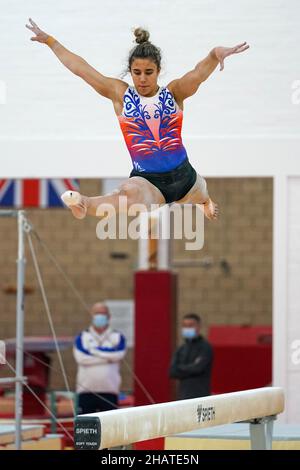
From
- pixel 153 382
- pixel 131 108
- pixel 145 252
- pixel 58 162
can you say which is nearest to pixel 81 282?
pixel 145 252

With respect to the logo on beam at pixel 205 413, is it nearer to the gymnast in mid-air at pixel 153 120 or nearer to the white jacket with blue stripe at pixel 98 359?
the gymnast in mid-air at pixel 153 120

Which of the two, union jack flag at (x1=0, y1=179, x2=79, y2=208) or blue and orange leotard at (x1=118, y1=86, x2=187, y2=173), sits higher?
union jack flag at (x1=0, y1=179, x2=79, y2=208)

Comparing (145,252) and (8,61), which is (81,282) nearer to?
(145,252)

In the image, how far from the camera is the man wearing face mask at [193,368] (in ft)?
32.6

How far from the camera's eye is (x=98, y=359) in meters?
10.3

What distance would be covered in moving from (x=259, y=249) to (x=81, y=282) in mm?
2358

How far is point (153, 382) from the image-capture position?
11.4 m

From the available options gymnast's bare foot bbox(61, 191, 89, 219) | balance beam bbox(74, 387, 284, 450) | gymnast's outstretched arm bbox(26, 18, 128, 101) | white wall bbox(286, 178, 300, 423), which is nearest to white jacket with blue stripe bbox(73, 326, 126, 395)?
white wall bbox(286, 178, 300, 423)

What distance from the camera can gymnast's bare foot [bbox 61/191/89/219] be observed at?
5.62 meters

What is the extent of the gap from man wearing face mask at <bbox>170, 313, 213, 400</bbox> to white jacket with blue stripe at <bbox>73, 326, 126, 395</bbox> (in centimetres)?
59

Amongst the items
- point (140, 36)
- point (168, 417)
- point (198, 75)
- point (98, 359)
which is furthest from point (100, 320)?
point (140, 36)

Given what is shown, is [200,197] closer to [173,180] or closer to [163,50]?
[173,180]

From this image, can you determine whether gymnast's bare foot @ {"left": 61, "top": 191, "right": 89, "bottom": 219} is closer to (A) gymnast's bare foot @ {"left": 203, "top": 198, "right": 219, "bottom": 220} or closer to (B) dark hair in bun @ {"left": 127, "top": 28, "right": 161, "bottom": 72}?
(B) dark hair in bun @ {"left": 127, "top": 28, "right": 161, "bottom": 72}

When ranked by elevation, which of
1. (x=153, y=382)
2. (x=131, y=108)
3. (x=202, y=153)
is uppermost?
(x=202, y=153)
